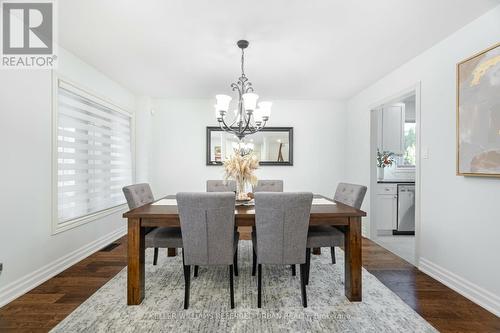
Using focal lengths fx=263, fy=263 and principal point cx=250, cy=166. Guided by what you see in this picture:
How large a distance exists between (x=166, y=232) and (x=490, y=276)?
2.67 metres

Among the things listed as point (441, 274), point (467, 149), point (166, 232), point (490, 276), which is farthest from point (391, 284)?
point (166, 232)

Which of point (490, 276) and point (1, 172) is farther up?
point (1, 172)

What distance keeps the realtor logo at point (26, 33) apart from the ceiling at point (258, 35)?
12cm

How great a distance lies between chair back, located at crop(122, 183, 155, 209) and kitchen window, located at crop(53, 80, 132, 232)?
79 cm

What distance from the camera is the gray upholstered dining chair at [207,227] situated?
1924 mm

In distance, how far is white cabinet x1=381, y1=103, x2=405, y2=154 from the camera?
14.5 ft

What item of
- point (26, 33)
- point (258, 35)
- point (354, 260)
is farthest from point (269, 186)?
point (26, 33)

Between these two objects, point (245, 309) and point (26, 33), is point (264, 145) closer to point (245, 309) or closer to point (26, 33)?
point (245, 309)

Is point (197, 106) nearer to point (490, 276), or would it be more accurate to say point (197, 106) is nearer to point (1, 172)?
point (1, 172)

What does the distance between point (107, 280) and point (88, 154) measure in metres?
1.61

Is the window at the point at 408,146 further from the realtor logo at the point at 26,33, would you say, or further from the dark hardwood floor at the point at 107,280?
the realtor logo at the point at 26,33

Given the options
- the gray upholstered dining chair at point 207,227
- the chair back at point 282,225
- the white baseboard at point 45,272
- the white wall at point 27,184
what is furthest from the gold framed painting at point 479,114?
the white baseboard at point 45,272

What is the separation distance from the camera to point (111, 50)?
278cm

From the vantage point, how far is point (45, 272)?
98.9 inches
